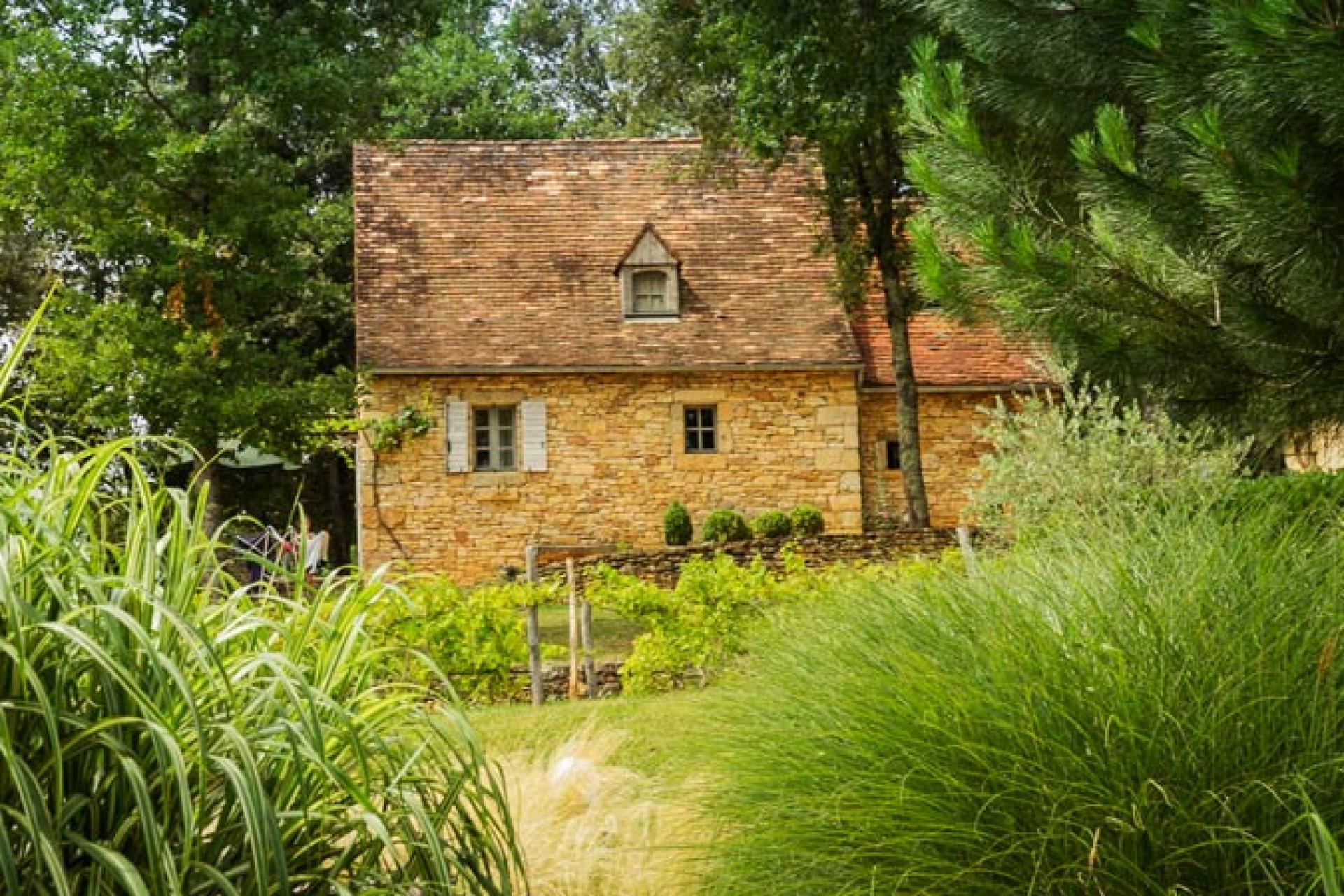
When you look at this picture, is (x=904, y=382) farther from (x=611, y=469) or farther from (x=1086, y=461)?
(x=1086, y=461)

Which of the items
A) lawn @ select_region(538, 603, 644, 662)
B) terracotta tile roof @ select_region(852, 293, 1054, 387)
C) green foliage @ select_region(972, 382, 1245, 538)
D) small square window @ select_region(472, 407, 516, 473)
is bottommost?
lawn @ select_region(538, 603, 644, 662)

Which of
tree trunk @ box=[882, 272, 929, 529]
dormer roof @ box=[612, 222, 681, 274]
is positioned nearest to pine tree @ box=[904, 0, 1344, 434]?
tree trunk @ box=[882, 272, 929, 529]

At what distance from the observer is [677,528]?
22.0 m

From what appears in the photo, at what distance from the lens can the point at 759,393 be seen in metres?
22.5

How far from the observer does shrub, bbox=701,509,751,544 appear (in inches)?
844

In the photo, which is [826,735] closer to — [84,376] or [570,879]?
[570,879]

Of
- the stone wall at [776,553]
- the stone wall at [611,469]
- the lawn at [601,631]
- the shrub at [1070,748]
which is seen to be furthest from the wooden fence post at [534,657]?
the stone wall at [611,469]

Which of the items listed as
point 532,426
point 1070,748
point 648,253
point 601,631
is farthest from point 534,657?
point 648,253

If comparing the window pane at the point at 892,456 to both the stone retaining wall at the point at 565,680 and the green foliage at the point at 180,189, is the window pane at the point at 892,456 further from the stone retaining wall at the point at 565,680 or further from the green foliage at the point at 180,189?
the stone retaining wall at the point at 565,680

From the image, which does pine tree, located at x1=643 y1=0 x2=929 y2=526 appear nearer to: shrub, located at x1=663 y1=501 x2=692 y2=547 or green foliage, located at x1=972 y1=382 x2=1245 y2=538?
shrub, located at x1=663 y1=501 x2=692 y2=547

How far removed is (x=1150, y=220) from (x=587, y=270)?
56.0 feet

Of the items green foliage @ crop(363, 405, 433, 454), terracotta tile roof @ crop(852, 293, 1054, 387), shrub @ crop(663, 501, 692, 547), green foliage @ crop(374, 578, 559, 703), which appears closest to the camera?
green foliage @ crop(374, 578, 559, 703)

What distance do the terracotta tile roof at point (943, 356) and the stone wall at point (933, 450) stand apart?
0.75 ft

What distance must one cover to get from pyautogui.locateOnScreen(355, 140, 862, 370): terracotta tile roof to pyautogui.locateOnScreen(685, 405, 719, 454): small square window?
808mm
